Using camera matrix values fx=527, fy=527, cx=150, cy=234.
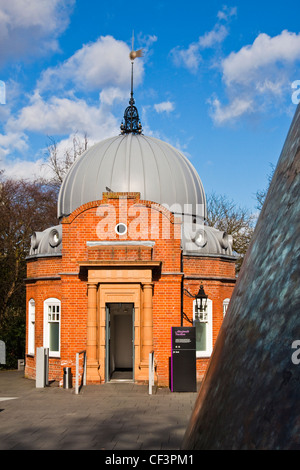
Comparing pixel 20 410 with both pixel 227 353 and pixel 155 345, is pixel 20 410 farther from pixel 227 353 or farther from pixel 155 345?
pixel 227 353

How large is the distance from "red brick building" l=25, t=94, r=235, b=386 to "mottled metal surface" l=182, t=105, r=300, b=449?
570 inches

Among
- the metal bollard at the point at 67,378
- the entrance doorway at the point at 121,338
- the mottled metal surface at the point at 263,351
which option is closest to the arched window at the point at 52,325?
the entrance doorway at the point at 121,338

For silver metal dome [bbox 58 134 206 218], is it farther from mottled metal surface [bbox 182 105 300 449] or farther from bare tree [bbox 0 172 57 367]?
mottled metal surface [bbox 182 105 300 449]

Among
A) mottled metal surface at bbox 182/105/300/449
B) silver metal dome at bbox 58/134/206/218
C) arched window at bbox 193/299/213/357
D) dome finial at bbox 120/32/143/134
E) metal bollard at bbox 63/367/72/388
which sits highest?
dome finial at bbox 120/32/143/134

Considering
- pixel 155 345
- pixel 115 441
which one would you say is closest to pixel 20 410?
pixel 115 441

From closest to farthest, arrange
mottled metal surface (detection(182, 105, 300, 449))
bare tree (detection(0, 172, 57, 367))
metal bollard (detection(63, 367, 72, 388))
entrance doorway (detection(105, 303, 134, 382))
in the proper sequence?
mottled metal surface (detection(182, 105, 300, 449)) → metal bollard (detection(63, 367, 72, 388)) → entrance doorway (detection(105, 303, 134, 382)) → bare tree (detection(0, 172, 57, 367))

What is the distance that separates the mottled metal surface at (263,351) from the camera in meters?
1.30

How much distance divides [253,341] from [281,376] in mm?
176

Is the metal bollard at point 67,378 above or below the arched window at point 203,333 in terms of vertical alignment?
below

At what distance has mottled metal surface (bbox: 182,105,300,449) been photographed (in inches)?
51.4

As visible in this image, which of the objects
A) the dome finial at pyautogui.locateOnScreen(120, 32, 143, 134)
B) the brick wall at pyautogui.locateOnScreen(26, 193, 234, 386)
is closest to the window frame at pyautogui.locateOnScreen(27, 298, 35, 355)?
the brick wall at pyautogui.locateOnScreen(26, 193, 234, 386)

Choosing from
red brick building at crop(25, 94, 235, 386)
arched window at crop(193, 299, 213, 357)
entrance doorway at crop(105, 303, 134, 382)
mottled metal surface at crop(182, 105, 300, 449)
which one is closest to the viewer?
mottled metal surface at crop(182, 105, 300, 449)

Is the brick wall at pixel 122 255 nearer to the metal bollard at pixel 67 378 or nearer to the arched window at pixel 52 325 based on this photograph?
the metal bollard at pixel 67 378

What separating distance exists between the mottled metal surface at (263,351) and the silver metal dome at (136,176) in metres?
18.4
